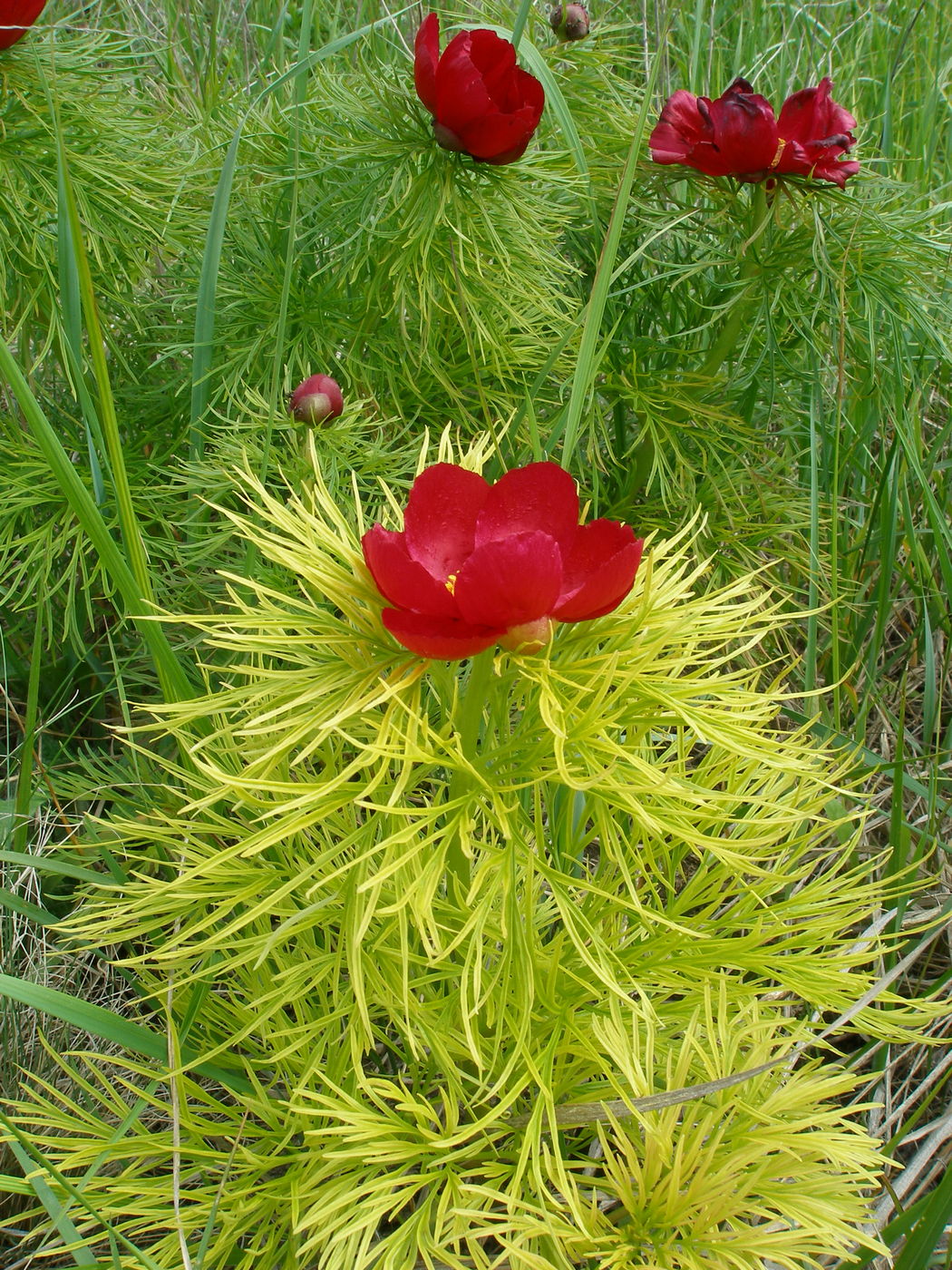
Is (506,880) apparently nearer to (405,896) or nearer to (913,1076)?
(405,896)

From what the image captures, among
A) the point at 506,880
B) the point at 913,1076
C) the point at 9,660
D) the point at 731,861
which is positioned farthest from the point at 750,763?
the point at 9,660

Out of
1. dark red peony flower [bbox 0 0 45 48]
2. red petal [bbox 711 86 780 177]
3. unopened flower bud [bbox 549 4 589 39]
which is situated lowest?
red petal [bbox 711 86 780 177]

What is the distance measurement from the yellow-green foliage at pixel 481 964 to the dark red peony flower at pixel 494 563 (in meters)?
0.04

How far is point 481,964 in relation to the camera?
83cm

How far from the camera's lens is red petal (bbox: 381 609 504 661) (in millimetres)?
671

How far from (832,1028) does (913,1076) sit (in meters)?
0.46

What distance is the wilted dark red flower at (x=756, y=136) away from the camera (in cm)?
127

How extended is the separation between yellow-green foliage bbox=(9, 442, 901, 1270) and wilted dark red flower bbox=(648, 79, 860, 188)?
0.63 metres

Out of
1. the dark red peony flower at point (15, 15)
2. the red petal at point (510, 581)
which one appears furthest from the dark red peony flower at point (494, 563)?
the dark red peony flower at point (15, 15)

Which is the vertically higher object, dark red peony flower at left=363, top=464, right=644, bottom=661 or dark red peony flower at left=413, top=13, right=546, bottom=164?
dark red peony flower at left=413, top=13, right=546, bottom=164

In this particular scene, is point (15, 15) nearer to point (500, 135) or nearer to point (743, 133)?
point (500, 135)

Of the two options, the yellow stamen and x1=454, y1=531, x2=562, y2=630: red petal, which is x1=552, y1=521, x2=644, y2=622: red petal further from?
the yellow stamen

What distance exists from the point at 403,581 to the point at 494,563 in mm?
55

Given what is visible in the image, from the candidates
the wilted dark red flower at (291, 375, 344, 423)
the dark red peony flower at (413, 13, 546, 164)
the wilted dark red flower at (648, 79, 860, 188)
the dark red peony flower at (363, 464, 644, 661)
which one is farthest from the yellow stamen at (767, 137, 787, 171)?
the dark red peony flower at (363, 464, 644, 661)
